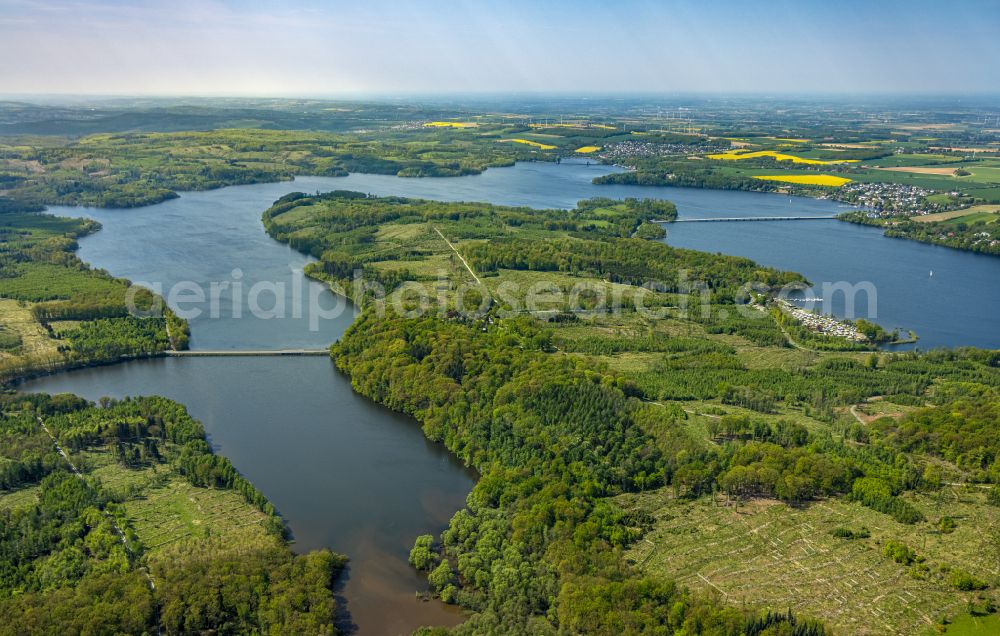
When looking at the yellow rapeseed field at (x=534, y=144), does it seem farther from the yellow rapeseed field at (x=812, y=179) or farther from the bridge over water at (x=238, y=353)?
the bridge over water at (x=238, y=353)

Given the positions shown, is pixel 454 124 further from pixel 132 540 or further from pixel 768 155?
pixel 132 540

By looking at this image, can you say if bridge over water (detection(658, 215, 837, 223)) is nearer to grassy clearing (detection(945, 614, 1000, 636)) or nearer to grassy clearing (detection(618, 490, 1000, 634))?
grassy clearing (detection(618, 490, 1000, 634))

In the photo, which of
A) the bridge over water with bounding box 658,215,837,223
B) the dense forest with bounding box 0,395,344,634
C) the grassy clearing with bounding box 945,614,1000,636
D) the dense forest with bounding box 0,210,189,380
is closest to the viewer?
the grassy clearing with bounding box 945,614,1000,636

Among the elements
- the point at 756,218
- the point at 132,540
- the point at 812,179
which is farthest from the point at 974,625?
the point at 812,179

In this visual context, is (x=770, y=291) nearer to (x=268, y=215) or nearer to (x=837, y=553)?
(x=837, y=553)

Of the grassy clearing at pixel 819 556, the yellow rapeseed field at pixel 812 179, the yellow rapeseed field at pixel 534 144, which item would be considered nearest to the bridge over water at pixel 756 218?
the yellow rapeseed field at pixel 812 179

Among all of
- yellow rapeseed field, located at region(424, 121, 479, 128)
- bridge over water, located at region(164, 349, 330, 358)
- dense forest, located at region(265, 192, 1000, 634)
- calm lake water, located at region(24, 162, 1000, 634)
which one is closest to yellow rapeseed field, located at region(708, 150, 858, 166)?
calm lake water, located at region(24, 162, 1000, 634)
